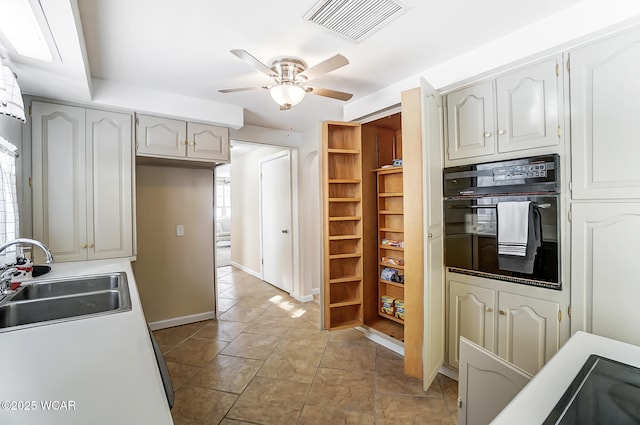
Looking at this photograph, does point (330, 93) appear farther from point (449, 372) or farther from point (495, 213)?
point (449, 372)

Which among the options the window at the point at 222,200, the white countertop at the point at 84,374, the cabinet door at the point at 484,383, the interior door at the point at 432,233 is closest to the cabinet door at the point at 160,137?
the white countertop at the point at 84,374

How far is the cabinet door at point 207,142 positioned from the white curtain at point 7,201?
4.21 feet

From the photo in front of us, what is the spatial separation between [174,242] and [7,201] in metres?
1.61

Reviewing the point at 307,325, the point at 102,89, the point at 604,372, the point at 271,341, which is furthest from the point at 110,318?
the point at 307,325

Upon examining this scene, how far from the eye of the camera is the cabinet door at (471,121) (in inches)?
76.3

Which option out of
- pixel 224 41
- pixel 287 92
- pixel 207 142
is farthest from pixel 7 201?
pixel 287 92

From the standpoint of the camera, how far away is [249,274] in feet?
18.3

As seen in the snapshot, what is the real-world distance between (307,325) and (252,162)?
3.20 m

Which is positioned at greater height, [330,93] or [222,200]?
[330,93]

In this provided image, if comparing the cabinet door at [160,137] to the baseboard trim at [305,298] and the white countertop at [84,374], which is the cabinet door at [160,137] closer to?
the white countertop at [84,374]

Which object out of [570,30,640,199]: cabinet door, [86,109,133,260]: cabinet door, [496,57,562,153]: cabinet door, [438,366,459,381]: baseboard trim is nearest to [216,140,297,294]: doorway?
[86,109,133,260]: cabinet door

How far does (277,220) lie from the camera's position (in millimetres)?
4582

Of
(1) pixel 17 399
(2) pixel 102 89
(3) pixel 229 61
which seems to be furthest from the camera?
(2) pixel 102 89

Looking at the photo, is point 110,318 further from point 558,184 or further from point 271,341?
point 558,184
